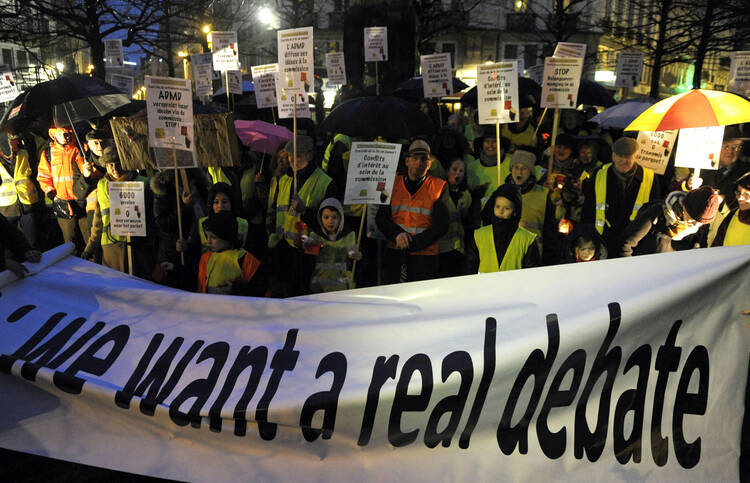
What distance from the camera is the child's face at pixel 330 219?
5422 millimetres

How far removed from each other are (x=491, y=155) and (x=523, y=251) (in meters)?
3.27

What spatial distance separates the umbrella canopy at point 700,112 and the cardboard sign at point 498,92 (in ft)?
4.41

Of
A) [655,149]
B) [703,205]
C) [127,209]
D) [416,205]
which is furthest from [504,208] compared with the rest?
[127,209]

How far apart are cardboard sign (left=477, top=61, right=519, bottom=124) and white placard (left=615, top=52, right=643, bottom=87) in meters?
6.81

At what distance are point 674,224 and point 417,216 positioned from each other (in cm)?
206

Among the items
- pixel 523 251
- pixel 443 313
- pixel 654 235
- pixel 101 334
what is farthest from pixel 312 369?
pixel 654 235

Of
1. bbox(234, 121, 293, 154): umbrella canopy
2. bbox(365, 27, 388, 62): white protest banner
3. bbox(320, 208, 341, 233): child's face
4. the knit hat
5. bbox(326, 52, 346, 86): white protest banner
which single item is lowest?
bbox(320, 208, 341, 233): child's face

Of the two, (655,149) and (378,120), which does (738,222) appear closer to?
(655,149)

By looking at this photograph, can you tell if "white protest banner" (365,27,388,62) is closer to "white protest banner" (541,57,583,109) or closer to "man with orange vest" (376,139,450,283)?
"white protest banner" (541,57,583,109)

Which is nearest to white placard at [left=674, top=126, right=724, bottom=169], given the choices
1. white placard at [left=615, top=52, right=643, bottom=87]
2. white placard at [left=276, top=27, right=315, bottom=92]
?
white placard at [left=276, top=27, right=315, bottom=92]

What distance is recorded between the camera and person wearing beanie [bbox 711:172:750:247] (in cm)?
469

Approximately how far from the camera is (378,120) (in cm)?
689

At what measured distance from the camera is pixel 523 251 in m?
4.85

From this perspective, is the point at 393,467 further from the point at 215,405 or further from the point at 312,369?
the point at 215,405
